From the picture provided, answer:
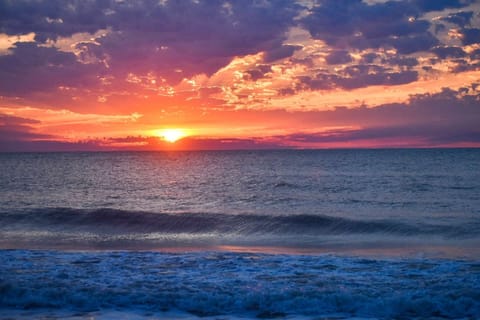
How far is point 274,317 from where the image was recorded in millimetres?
8281

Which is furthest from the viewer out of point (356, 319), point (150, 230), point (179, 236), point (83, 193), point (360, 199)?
point (83, 193)

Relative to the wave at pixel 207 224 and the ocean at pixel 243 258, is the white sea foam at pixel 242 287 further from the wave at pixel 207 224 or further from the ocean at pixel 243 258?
the wave at pixel 207 224

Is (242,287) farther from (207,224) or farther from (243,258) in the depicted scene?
(207,224)

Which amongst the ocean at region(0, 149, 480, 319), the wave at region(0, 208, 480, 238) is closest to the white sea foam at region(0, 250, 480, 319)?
the ocean at region(0, 149, 480, 319)

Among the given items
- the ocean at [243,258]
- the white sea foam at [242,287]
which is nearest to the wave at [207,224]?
Result: the ocean at [243,258]

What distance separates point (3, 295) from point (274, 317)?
5855mm

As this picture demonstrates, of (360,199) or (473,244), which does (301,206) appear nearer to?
(360,199)

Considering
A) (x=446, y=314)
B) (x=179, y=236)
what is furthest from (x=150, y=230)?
(x=446, y=314)

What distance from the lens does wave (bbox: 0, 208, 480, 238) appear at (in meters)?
19.2

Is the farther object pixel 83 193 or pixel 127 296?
pixel 83 193

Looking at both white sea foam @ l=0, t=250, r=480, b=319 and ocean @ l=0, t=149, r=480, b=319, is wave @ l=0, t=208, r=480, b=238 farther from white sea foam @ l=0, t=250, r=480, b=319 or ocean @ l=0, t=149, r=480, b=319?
white sea foam @ l=0, t=250, r=480, b=319

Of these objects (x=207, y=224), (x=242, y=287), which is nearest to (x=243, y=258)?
(x=242, y=287)

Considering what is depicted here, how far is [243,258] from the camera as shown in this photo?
499 inches

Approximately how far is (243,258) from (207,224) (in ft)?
30.2
